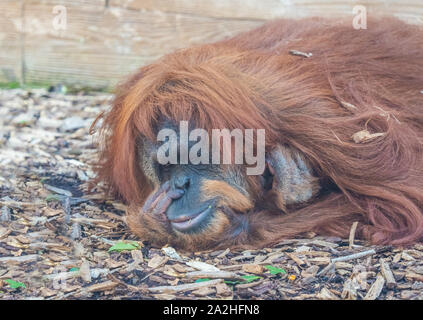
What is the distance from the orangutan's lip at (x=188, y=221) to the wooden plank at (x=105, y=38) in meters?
2.57

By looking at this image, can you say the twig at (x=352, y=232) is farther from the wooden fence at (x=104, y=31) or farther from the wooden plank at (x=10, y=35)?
the wooden plank at (x=10, y=35)

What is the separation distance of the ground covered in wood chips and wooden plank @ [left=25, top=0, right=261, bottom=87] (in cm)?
174

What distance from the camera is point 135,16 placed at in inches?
209

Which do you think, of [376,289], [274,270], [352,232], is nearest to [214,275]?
[274,270]

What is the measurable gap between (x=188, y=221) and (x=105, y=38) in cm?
280

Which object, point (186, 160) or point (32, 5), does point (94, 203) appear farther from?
point (32, 5)

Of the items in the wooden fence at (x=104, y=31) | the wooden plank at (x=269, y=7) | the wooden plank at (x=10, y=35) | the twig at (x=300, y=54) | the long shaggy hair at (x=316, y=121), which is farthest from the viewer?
the wooden plank at (x=10, y=35)

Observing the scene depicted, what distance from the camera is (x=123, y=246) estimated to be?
3072 mm

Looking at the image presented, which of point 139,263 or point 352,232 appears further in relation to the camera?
point 352,232

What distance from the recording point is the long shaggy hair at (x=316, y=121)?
122 inches

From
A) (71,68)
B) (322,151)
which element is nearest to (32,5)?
(71,68)

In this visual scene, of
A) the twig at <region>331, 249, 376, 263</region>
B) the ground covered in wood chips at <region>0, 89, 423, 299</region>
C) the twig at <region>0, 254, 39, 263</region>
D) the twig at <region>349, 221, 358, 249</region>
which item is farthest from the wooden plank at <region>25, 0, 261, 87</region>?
the twig at <region>331, 249, 376, 263</region>

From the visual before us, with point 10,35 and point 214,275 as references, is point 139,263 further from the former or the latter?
point 10,35

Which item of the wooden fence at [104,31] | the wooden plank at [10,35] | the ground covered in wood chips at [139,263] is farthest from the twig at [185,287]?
the wooden plank at [10,35]
